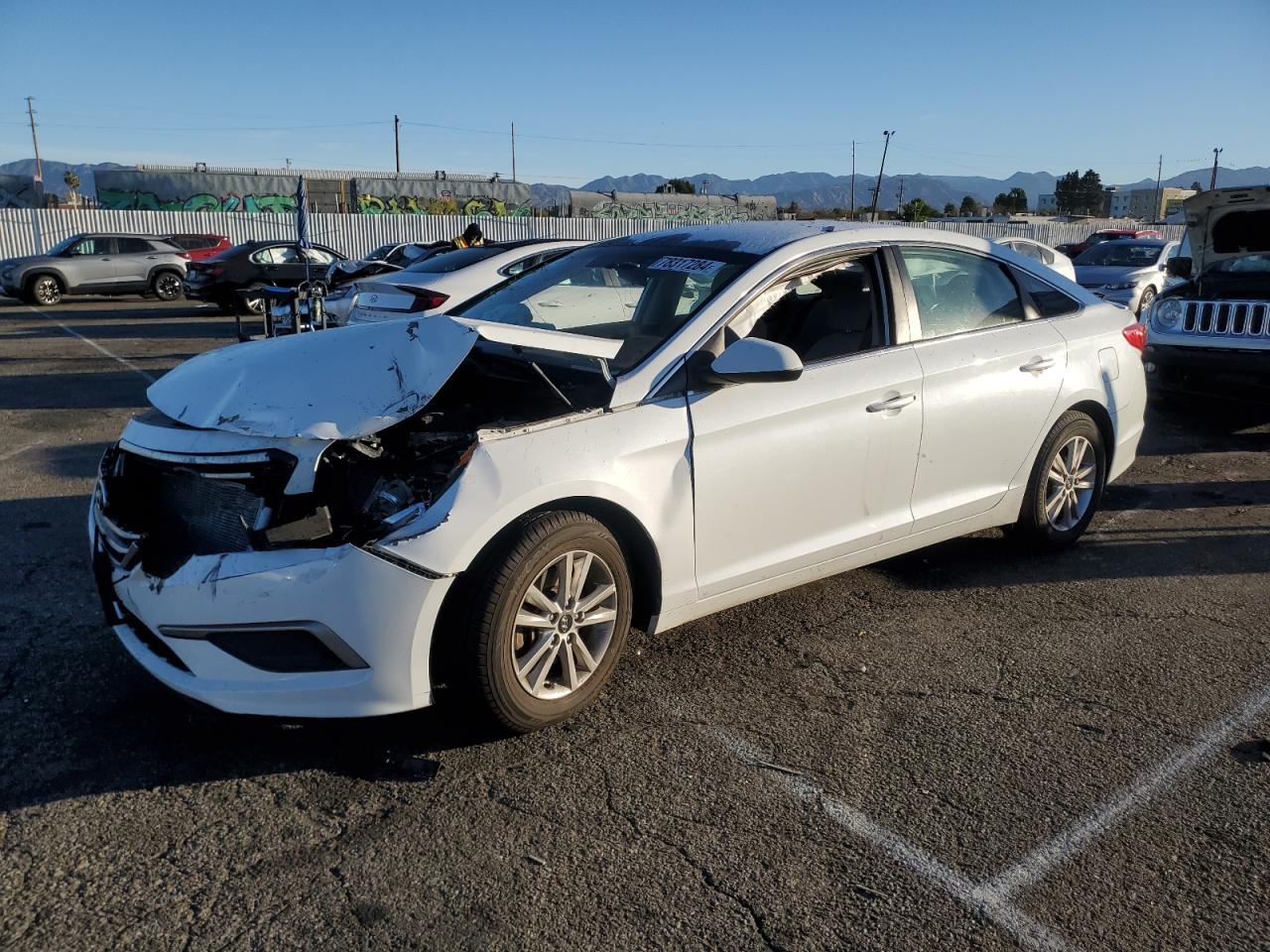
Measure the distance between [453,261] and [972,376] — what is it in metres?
7.24

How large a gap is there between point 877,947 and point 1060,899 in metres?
0.55

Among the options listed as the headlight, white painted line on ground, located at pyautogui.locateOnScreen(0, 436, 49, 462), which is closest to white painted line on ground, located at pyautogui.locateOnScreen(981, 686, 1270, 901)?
the headlight

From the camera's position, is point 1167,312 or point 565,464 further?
point 1167,312

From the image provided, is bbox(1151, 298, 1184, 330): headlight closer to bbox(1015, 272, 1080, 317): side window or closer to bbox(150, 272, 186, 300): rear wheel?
bbox(1015, 272, 1080, 317): side window

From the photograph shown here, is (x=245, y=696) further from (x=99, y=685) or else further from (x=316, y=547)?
(x=99, y=685)

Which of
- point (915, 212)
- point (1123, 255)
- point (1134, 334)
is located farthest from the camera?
point (915, 212)

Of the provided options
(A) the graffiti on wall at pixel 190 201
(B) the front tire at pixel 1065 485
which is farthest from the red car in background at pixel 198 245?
(A) the graffiti on wall at pixel 190 201

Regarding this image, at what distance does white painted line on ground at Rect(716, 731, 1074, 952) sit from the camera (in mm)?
2457

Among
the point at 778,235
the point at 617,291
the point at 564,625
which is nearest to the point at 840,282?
the point at 778,235

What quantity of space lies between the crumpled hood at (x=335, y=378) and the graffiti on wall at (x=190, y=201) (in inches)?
2127

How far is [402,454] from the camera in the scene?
340 centimetres

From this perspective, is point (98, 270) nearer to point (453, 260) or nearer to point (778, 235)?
point (453, 260)

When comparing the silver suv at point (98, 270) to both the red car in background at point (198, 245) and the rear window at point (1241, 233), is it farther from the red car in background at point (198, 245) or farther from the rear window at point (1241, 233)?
the rear window at point (1241, 233)

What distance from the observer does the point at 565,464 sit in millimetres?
3203
